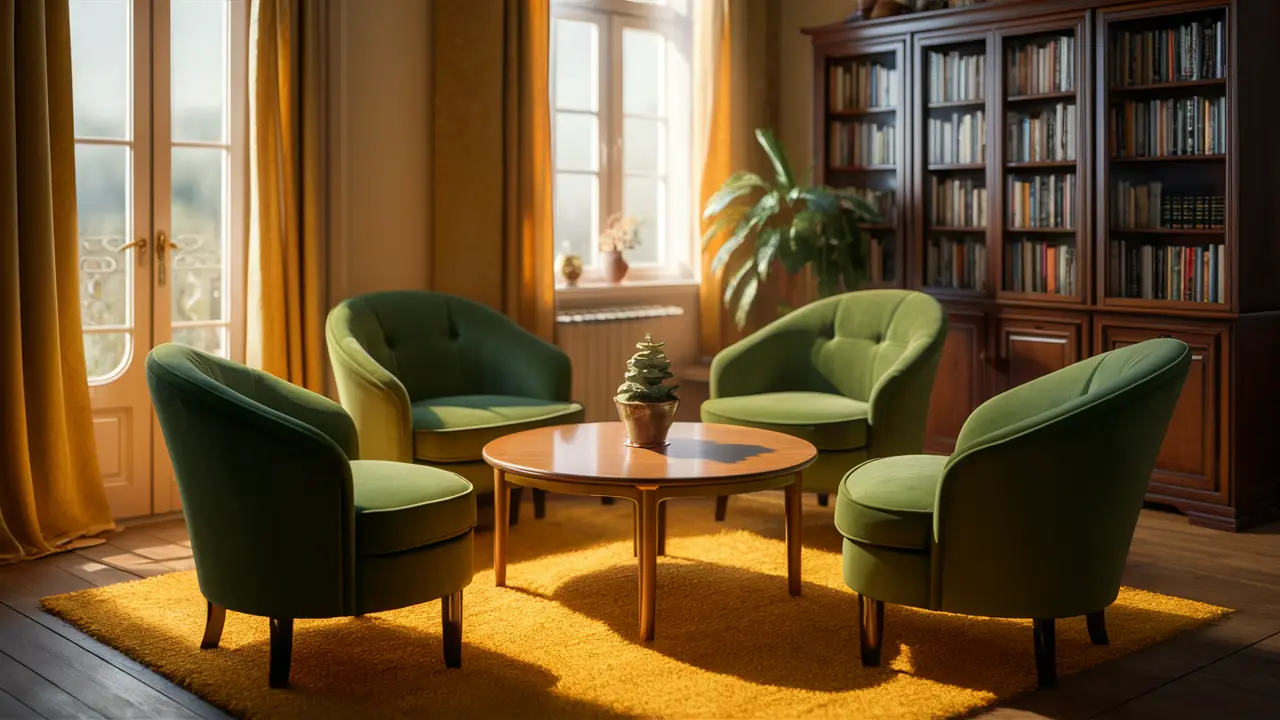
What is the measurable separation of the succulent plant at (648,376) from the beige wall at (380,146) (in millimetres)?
1737

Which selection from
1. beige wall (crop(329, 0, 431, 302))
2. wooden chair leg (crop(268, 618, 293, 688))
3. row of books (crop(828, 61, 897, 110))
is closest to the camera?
wooden chair leg (crop(268, 618, 293, 688))

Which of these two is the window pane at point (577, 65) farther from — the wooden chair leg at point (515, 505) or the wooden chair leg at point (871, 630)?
the wooden chair leg at point (871, 630)

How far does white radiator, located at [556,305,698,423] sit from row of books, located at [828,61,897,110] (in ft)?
4.21

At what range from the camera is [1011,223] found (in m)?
5.61

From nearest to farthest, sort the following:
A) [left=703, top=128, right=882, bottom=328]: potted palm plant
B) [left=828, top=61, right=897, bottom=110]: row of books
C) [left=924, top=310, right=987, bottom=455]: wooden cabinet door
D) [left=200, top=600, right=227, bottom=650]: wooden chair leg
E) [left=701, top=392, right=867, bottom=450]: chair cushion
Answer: [left=200, top=600, right=227, bottom=650]: wooden chair leg → [left=701, top=392, right=867, bottom=450]: chair cushion → [left=924, top=310, right=987, bottom=455]: wooden cabinet door → [left=703, top=128, right=882, bottom=328]: potted palm plant → [left=828, top=61, right=897, bottom=110]: row of books

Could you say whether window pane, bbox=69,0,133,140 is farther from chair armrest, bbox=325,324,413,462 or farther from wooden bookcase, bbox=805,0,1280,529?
wooden bookcase, bbox=805,0,1280,529

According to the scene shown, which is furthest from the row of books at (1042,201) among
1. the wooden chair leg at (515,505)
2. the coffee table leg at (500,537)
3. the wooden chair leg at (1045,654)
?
the coffee table leg at (500,537)

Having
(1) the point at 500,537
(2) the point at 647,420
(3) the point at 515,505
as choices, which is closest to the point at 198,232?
(3) the point at 515,505

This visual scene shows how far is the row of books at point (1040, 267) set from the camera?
17.7 ft

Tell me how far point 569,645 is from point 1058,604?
125 centimetres

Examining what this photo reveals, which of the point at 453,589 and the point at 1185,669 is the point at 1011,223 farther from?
the point at 453,589

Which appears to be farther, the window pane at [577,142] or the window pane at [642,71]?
the window pane at [642,71]

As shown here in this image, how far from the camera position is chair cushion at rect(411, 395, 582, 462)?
4477 mm

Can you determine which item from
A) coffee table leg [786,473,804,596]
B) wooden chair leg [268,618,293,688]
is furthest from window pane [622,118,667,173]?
wooden chair leg [268,618,293,688]
